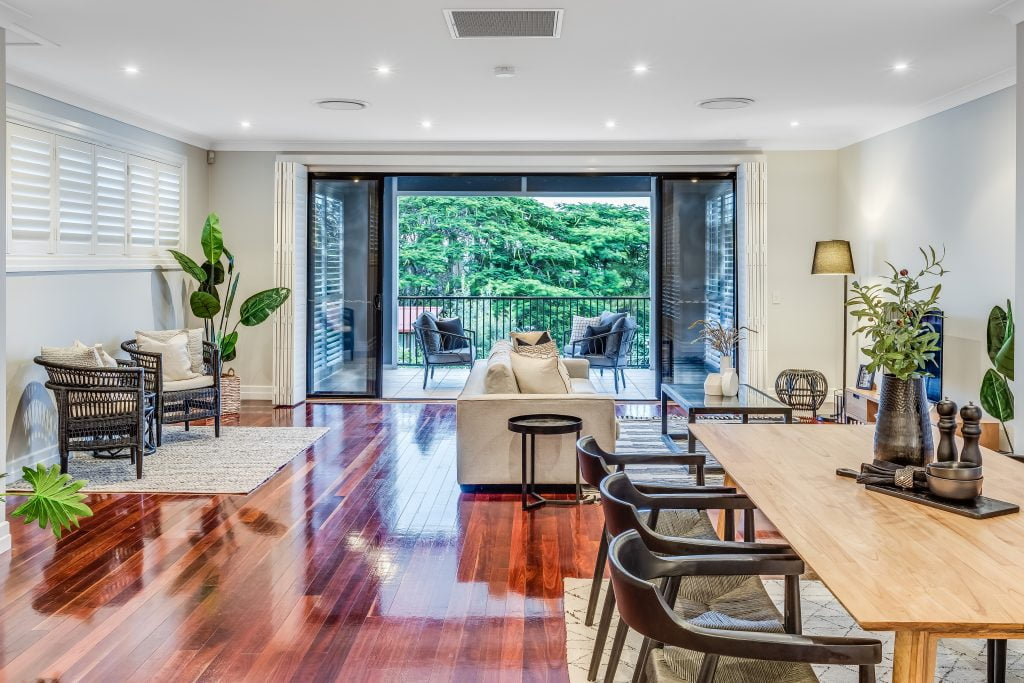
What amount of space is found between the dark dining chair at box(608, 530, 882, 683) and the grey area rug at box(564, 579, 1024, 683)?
67 cm

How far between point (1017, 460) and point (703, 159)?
5.75m

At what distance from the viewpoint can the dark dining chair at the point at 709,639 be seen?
1582 millimetres

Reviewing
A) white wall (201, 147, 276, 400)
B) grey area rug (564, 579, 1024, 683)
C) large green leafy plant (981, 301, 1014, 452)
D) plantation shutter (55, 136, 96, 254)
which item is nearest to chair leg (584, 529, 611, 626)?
grey area rug (564, 579, 1024, 683)

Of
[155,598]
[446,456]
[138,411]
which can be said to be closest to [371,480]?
[446,456]

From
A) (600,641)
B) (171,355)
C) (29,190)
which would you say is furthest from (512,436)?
(29,190)

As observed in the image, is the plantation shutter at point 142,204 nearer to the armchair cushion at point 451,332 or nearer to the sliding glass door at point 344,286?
the sliding glass door at point 344,286

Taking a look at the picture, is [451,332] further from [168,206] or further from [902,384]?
[902,384]

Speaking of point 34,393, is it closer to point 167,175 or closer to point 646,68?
point 167,175

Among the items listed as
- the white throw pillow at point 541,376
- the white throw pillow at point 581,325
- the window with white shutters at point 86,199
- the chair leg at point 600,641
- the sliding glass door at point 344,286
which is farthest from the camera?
the white throw pillow at point 581,325

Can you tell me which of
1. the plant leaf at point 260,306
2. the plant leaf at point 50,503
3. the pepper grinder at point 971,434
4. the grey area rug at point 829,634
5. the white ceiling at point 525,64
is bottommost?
the grey area rug at point 829,634

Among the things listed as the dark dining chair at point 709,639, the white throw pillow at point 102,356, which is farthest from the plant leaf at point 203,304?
the dark dining chair at point 709,639

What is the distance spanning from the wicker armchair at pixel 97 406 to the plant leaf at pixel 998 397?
16.3ft

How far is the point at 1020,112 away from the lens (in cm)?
392

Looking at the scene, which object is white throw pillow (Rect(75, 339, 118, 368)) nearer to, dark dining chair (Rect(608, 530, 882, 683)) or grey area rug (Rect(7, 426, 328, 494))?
grey area rug (Rect(7, 426, 328, 494))
